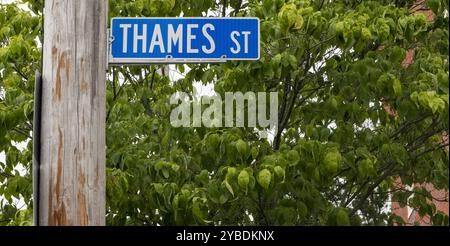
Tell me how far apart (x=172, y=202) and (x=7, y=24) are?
254 centimetres

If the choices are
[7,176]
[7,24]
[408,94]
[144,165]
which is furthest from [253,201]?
[7,24]

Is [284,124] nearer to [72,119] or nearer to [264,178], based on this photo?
[264,178]

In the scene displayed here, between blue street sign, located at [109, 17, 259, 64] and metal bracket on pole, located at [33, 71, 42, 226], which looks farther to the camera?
blue street sign, located at [109, 17, 259, 64]

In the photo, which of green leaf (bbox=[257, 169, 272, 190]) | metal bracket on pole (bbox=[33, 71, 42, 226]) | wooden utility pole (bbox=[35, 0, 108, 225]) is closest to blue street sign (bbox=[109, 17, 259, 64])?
wooden utility pole (bbox=[35, 0, 108, 225])

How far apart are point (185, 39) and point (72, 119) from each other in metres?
0.86

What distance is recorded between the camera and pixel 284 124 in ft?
23.7

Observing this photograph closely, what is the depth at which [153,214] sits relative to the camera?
6.52m

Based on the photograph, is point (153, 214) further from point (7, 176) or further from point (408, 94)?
point (408, 94)

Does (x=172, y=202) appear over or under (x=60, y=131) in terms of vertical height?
under

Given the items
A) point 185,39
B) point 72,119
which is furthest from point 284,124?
point 72,119

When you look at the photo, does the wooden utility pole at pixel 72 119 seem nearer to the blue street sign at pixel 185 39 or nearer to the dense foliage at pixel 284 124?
the blue street sign at pixel 185 39

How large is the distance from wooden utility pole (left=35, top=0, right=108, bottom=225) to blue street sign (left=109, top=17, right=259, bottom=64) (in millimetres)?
291

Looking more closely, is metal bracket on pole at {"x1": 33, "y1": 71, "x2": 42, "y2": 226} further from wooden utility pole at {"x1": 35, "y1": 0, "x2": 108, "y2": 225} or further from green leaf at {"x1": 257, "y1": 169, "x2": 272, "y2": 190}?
green leaf at {"x1": 257, "y1": 169, "x2": 272, "y2": 190}

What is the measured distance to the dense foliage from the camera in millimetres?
6047
